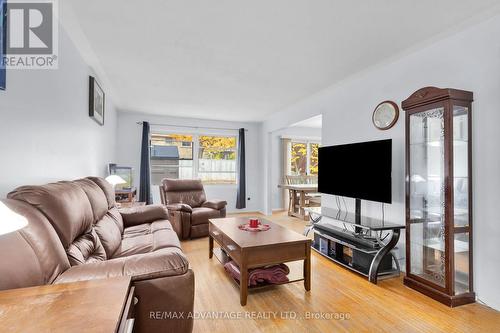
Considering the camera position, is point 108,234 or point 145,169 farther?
point 145,169

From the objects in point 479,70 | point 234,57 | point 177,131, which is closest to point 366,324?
point 479,70

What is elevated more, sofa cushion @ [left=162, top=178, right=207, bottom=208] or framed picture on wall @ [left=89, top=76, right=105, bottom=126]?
framed picture on wall @ [left=89, top=76, right=105, bottom=126]

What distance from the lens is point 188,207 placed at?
13.6ft

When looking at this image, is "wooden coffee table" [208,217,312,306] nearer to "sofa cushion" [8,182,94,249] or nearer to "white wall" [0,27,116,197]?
"sofa cushion" [8,182,94,249]

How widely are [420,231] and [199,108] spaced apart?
13.8 ft

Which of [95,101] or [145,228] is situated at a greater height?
[95,101]

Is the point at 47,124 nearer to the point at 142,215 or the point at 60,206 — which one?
the point at 60,206

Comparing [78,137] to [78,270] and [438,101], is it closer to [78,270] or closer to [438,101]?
[78,270]

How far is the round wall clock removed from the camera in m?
2.90

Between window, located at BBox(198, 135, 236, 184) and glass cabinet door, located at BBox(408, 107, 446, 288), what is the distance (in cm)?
458

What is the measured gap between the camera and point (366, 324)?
6.21 feet

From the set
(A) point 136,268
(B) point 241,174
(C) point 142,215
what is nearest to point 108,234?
(A) point 136,268

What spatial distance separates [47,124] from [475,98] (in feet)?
11.7

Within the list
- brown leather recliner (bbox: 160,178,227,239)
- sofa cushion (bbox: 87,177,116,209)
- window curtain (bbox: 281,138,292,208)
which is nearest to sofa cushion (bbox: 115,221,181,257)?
sofa cushion (bbox: 87,177,116,209)
